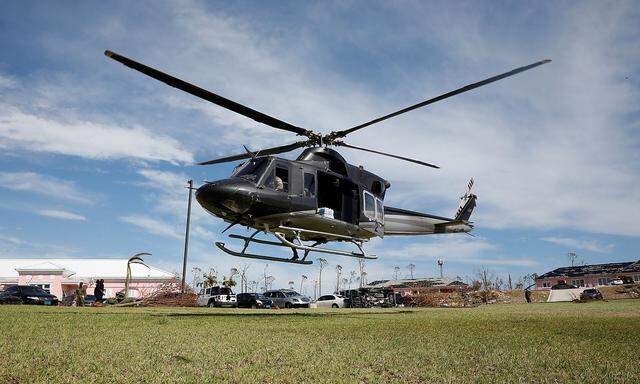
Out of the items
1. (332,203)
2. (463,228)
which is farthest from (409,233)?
(332,203)

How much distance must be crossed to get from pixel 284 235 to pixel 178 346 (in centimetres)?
792

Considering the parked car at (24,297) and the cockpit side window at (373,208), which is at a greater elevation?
the cockpit side window at (373,208)

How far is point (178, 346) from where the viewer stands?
534cm

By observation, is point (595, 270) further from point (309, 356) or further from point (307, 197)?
point (309, 356)

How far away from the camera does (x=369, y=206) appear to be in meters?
14.8

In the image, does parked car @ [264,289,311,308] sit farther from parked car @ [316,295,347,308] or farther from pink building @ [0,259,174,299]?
pink building @ [0,259,174,299]

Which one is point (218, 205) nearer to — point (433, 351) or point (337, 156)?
point (337, 156)

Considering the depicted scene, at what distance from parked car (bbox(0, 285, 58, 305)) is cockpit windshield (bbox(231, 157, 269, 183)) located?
27.8 m

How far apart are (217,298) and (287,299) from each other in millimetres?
5328

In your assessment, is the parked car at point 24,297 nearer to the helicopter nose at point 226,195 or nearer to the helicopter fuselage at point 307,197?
the helicopter fuselage at point 307,197

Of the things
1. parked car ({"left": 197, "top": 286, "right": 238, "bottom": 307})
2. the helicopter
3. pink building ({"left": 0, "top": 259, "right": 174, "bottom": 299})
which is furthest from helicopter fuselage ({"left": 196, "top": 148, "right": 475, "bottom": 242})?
pink building ({"left": 0, "top": 259, "right": 174, "bottom": 299})

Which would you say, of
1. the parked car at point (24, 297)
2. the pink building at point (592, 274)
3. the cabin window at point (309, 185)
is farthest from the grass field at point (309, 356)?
the pink building at point (592, 274)

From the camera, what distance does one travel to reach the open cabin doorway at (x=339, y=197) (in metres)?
13.6

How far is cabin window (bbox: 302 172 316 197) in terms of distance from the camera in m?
12.8
